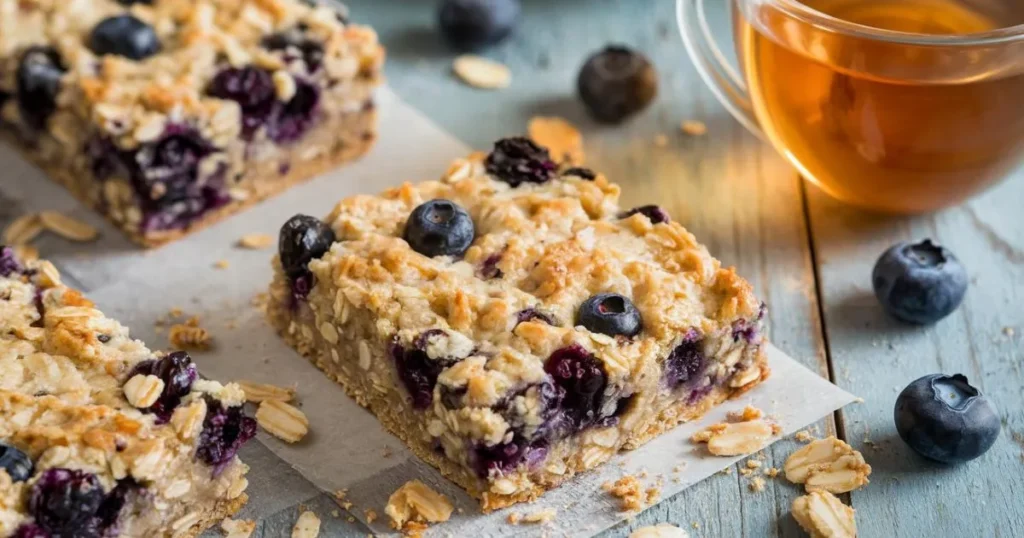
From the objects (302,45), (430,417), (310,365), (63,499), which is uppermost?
(302,45)

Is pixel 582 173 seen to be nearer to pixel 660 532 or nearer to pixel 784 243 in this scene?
pixel 784 243

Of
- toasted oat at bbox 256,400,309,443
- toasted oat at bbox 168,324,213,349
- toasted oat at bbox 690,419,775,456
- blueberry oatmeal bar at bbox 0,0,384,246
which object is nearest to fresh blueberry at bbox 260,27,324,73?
blueberry oatmeal bar at bbox 0,0,384,246

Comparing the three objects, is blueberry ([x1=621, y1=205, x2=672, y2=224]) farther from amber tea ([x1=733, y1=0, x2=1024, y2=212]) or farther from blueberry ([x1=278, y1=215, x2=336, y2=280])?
blueberry ([x1=278, y1=215, x2=336, y2=280])

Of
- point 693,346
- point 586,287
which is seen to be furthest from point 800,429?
point 586,287

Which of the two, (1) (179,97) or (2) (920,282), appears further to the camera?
(1) (179,97)

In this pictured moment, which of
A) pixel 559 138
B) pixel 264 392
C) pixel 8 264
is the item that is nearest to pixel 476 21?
pixel 559 138

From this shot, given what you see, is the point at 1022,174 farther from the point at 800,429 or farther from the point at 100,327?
the point at 100,327
